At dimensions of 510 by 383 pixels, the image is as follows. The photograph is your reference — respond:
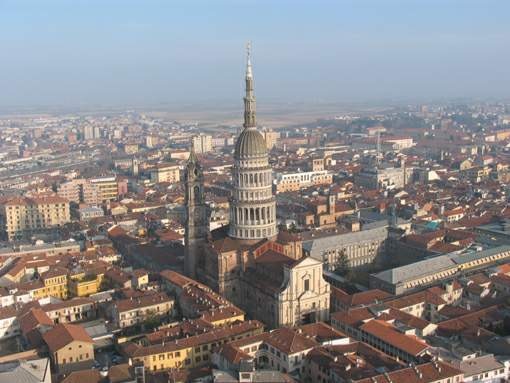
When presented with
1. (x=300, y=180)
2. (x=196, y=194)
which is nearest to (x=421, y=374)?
(x=196, y=194)

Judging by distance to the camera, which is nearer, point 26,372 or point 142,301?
point 26,372

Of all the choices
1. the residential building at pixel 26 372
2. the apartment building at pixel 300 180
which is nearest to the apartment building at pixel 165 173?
the apartment building at pixel 300 180

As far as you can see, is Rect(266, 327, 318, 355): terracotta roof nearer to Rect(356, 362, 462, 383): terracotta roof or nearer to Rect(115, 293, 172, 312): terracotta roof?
Rect(356, 362, 462, 383): terracotta roof

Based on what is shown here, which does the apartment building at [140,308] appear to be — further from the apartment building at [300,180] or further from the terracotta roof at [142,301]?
the apartment building at [300,180]

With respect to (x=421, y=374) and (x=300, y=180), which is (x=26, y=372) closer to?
(x=421, y=374)

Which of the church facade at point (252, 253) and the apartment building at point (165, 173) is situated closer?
the church facade at point (252, 253)

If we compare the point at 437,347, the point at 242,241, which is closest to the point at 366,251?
the point at 242,241
